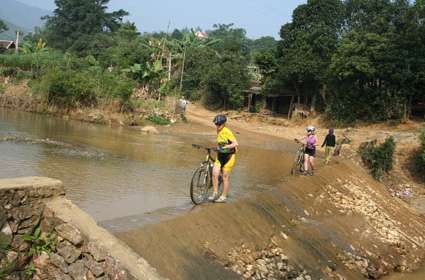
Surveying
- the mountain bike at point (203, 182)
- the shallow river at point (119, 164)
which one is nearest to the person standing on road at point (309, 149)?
the shallow river at point (119, 164)

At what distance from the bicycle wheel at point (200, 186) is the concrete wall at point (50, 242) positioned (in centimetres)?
376

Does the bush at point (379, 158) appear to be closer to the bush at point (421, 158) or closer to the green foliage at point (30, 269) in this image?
the bush at point (421, 158)

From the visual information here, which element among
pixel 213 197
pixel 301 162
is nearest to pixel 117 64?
pixel 301 162

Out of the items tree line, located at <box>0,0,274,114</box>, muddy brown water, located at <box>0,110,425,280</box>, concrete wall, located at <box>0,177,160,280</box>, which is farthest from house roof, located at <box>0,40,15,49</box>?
concrete wall, located at <box>0,177,160,280</box>

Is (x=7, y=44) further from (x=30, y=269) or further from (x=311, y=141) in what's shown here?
(x=30, y=269)

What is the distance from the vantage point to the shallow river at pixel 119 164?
35.3 feet

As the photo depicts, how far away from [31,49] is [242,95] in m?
19.5

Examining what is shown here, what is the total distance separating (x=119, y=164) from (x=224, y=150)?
6.96m

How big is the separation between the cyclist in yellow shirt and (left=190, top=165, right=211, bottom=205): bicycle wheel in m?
0.21

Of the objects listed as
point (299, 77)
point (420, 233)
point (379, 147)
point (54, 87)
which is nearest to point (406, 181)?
point (379, 147)

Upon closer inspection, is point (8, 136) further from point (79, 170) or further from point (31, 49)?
point (31, 49)

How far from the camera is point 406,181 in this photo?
24031 mm

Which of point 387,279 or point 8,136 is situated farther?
point 8,136

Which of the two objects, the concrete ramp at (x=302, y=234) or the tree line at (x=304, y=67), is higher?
the tree line at (x=304, y=67)
